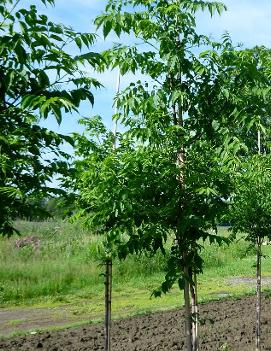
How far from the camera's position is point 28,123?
3238 mm

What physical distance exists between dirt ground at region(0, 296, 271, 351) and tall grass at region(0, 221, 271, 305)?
3.53 metres

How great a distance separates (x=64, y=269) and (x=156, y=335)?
9.09 meters

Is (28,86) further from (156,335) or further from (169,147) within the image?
(156,335)

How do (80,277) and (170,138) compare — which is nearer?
(170,138)

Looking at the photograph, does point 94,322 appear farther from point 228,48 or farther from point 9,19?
point 9,19

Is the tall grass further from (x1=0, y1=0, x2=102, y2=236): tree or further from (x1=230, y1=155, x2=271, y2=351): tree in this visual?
(x1=0, y1=0, x2=102, y2=236): tree

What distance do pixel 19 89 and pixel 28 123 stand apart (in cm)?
25

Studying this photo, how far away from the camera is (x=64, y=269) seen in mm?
18453

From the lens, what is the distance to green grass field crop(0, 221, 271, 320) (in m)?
15.3

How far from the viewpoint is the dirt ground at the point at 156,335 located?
8.97m

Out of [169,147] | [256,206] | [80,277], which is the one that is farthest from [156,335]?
[80,277]

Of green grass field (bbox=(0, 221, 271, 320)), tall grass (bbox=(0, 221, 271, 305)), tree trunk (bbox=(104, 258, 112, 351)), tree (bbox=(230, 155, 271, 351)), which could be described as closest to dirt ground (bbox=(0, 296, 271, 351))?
tree (bbox=(230, 155, 271, 351))

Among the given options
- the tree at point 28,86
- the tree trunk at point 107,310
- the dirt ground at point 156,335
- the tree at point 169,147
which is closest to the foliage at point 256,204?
the dirt ground at point 156,335

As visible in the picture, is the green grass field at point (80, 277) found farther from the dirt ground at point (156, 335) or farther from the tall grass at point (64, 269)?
the dirt ground at point (156, 335)
